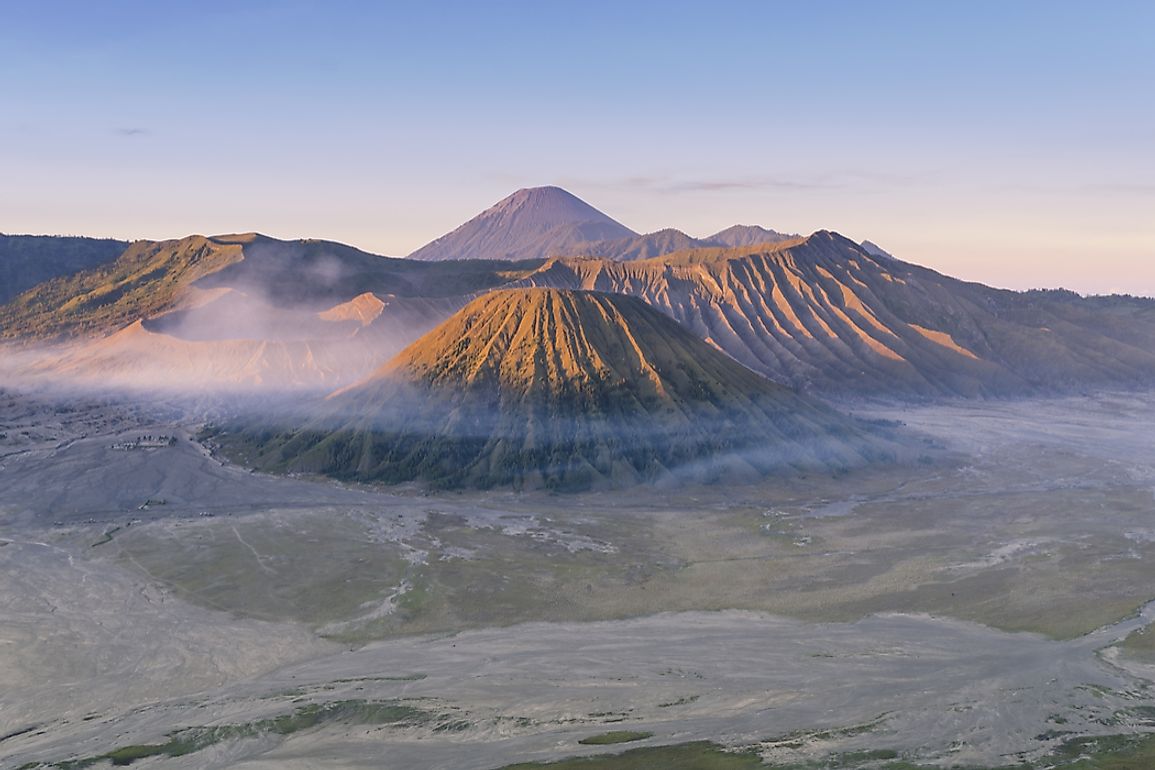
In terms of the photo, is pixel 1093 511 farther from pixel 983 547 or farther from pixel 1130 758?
pixel 1130 758

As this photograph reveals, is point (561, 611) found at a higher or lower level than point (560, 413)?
lower

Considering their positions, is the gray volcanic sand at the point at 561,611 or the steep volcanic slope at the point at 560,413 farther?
the steep volcanic slope at the point at 560,413

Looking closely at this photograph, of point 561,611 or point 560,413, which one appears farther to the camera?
point 560,413

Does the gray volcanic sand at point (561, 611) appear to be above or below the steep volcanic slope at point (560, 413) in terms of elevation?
below

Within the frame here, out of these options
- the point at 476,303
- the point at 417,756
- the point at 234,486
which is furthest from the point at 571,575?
the point at 476,303

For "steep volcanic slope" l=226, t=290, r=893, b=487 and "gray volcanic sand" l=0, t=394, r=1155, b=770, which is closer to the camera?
"gray volcanic sand" l=0, t=394, r=1155, b=770

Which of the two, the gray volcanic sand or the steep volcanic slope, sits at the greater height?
the steep volcanic slope
